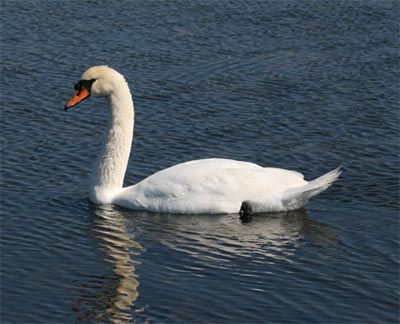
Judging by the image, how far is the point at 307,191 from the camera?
46.1 feet

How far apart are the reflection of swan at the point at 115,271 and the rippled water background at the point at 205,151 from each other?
28mm

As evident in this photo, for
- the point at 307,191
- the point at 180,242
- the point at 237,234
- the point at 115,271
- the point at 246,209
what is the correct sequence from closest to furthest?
the point at 115,271, the point at 180,242, the point at 237,234, the point at 307,191, the point at 246,209

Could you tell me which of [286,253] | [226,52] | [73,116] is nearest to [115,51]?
[226,52]

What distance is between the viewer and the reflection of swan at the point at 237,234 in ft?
41.4

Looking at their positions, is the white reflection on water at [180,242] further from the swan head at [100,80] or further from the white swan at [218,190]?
the swan head at [100,80]

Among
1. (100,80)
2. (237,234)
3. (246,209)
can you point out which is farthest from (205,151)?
(237,234)

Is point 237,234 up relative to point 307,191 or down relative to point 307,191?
down

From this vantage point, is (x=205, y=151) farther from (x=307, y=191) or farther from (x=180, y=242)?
(x=180, y=242)

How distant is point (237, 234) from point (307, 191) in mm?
1236

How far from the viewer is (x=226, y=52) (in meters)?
22.5

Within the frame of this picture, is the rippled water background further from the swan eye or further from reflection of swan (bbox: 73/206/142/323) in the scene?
the swan eye

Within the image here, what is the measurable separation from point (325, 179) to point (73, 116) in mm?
5860

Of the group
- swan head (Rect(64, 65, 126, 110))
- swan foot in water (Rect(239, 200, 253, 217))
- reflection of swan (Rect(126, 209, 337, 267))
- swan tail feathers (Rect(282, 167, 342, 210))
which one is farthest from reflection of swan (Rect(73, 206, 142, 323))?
swan tail feathers (Rect(282, 167, 342, 210))

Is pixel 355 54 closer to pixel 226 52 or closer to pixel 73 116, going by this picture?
pixel 226 52
